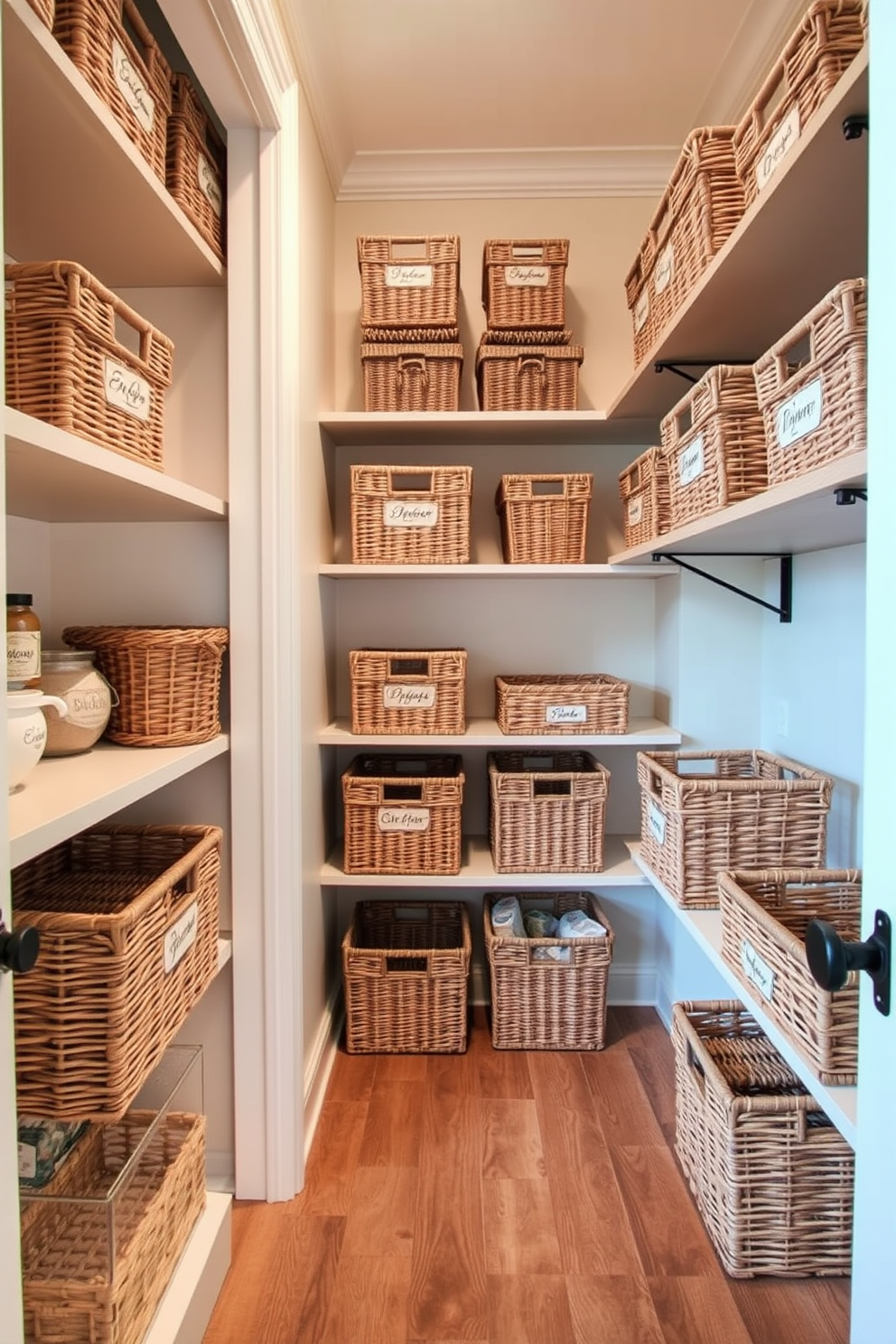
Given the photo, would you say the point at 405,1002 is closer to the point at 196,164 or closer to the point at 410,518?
the point at 410,518

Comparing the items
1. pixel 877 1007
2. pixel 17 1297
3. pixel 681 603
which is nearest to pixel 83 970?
pixel 17 1297

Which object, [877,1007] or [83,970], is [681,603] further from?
[83,970]

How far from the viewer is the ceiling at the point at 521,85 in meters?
1.67

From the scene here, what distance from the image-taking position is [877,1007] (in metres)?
0.67

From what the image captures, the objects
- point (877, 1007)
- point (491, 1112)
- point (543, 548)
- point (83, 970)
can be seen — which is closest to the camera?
point (877, 1007)

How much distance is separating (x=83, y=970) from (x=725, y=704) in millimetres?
1727

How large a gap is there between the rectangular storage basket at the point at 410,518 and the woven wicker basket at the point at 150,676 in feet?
2.42

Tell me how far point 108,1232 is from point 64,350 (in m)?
1.21

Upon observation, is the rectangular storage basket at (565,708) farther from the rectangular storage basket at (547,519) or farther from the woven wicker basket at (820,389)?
the woven wicker basket at (820,389)

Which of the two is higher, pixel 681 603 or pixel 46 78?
pixel 46 78

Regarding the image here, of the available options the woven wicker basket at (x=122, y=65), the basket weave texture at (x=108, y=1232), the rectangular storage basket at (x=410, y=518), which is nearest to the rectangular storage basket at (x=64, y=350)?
the woven wicker basket at (x=122, y=65)

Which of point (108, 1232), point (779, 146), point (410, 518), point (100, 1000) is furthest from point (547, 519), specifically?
point (108, 1232)

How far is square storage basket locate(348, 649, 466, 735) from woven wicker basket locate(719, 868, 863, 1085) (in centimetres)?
90

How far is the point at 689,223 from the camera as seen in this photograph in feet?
4.71
